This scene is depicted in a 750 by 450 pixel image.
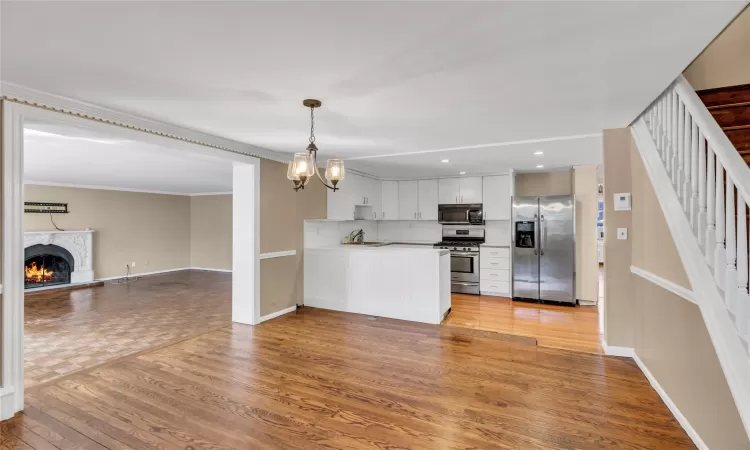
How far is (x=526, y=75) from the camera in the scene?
2.21 m

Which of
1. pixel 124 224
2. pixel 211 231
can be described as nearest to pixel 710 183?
pixel 211 231

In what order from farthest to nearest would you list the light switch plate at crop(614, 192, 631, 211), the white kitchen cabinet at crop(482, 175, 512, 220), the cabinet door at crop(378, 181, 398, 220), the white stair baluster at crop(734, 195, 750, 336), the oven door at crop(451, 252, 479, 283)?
the cabinet door at crop(378, 181, 398, 220) → the oven door at crop(451, 252, 479, 283) → the white kitchen cabinet at crop(482, 175, 512, 220) → the light switch plate at crop(614, 192, 631, 211) → the white stair baluster at crop(734, 195, 750, 336)

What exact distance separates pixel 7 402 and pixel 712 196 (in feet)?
14.6

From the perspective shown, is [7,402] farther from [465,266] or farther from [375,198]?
[465,266]

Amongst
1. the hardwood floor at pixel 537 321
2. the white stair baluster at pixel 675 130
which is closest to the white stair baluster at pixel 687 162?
the white stair baluster at pixel 675 130

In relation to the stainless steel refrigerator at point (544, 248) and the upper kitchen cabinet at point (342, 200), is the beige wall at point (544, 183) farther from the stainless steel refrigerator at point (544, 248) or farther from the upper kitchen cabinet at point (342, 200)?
the upper kitchen cabinet at point (342, 200)

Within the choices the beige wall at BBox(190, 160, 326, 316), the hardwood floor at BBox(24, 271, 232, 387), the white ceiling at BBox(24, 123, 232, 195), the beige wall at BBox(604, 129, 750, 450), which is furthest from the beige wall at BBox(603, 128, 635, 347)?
the hardwood floor at BBox(24, 271, 232, 387)

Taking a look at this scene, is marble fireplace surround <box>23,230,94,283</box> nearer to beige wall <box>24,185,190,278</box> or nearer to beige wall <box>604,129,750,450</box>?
beige wall <box>24,185,190,278</box>

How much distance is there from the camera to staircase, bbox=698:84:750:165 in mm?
2254

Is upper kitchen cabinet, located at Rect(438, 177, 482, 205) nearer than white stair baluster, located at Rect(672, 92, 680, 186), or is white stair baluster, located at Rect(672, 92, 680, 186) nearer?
white stair baluster, located at Rect(672, 92, 680, 186)

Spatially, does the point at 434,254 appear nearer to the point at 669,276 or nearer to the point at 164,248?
the point at 669,276

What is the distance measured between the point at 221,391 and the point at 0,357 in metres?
1.41

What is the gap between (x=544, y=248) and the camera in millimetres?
5605

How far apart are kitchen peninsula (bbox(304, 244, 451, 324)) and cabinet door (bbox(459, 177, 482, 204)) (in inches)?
79.4
